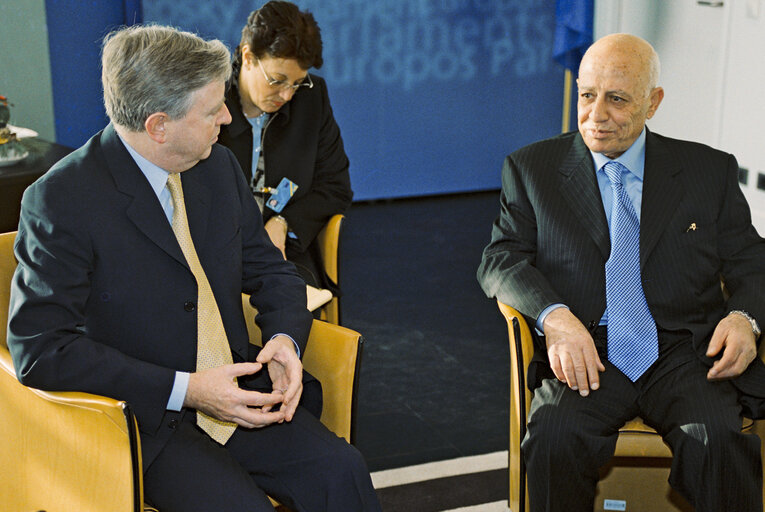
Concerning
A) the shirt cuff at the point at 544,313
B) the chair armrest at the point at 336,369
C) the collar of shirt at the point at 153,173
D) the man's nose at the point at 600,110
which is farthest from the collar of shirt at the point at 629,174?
the collar of shirt at the point at 153,173

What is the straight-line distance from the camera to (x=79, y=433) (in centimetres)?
183

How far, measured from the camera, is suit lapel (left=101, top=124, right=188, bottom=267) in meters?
1.90

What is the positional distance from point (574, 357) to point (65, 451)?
3.76ft

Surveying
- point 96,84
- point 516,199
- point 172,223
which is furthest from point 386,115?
point 172,223

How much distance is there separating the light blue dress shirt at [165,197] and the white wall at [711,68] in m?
3.39

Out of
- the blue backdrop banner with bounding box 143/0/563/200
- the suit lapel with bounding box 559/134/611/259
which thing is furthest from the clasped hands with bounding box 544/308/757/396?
the blue backdrop banner with bounding box 143/0/563/200

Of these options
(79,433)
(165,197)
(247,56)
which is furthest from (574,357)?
(247,56)

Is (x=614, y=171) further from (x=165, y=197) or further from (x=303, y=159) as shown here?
(x=165, y=197)

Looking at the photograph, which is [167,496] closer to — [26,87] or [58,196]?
[58,196]

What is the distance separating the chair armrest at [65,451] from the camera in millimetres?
1742

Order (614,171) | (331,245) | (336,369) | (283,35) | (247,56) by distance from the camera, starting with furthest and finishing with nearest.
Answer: (331,245) → (247,56) → (283,35) → (614,171) → (336,369)

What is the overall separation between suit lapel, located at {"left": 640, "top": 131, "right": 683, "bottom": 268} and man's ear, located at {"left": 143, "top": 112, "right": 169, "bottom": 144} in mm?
1211

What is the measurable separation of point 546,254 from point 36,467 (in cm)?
131

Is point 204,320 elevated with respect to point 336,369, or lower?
elevated
